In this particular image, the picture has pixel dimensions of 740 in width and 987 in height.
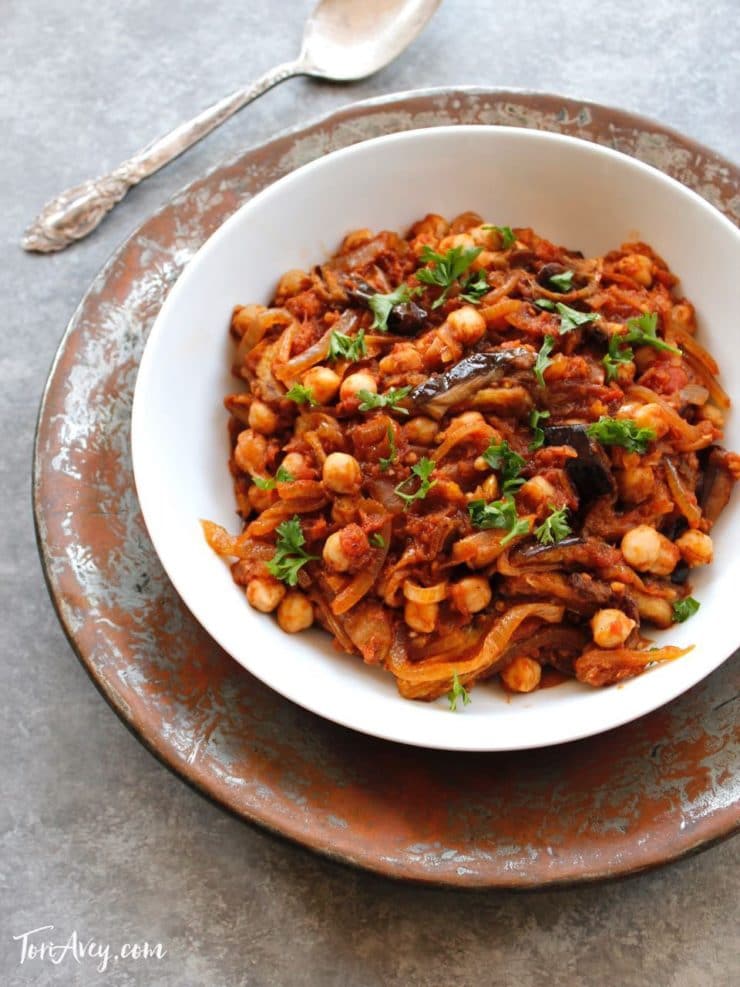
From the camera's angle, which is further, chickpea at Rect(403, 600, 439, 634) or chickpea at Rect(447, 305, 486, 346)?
chickpea at Rect(447, 305, 486, 346)

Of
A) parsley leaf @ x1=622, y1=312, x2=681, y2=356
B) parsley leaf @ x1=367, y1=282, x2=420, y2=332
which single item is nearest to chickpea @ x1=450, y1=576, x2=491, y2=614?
parsley leaf @ x1=367, y1=282, x2=420, y2=332

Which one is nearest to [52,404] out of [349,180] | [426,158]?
[349,180]

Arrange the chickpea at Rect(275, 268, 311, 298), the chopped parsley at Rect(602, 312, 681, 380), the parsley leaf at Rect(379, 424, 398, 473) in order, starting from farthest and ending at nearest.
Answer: the chickpea at Rect(275, 268, 311, 298)
the chopped parsley at Rect(602, 312, 681, 380)
the parsley leaf at Rect(379, 424, 398, 473)

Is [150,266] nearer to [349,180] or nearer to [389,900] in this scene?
[349,180]

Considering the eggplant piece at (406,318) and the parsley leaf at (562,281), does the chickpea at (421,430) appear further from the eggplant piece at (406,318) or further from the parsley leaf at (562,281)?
the parsley leaf at (562,281)

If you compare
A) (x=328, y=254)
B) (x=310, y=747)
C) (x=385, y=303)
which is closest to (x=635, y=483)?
(x=385, y=303)

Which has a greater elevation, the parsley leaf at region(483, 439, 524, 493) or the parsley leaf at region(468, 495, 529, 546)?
the parsley leaf at region(483, 439, 524, 493)

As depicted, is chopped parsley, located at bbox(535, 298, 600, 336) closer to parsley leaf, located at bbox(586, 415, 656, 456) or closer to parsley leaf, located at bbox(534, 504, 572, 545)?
parsley leaf, located at bbox(586, 415, 656, 456)
